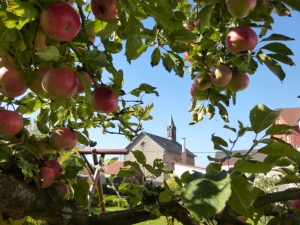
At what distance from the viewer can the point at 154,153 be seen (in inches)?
1135

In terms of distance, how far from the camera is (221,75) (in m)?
1.47

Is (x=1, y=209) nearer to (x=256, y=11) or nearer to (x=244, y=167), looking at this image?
(x=244, y=167)

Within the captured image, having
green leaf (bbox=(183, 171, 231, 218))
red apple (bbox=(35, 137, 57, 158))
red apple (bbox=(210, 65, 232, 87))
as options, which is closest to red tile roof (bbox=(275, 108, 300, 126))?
red apple (bbox=(210, 65, 232, 87))

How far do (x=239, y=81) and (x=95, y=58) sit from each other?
39.1 inches

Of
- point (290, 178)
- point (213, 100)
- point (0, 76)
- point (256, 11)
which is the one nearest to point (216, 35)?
point (256, 11)

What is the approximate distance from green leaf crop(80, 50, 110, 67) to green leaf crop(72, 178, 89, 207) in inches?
20.7

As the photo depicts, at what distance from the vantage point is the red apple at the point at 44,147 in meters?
1.09

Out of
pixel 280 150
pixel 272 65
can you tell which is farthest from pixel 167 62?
pixel 280 150

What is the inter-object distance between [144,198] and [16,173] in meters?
0.43

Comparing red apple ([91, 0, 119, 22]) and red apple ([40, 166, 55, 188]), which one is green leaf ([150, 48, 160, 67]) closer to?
red apple ([91, 0, 119, 22])

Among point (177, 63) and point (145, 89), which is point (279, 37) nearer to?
point (177, 63)

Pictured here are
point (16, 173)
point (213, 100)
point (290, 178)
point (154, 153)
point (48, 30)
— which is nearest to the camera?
point (48, 30)

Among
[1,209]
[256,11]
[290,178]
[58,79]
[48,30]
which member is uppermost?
[256,11]

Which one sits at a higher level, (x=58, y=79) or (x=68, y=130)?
(x=58, y=79)
